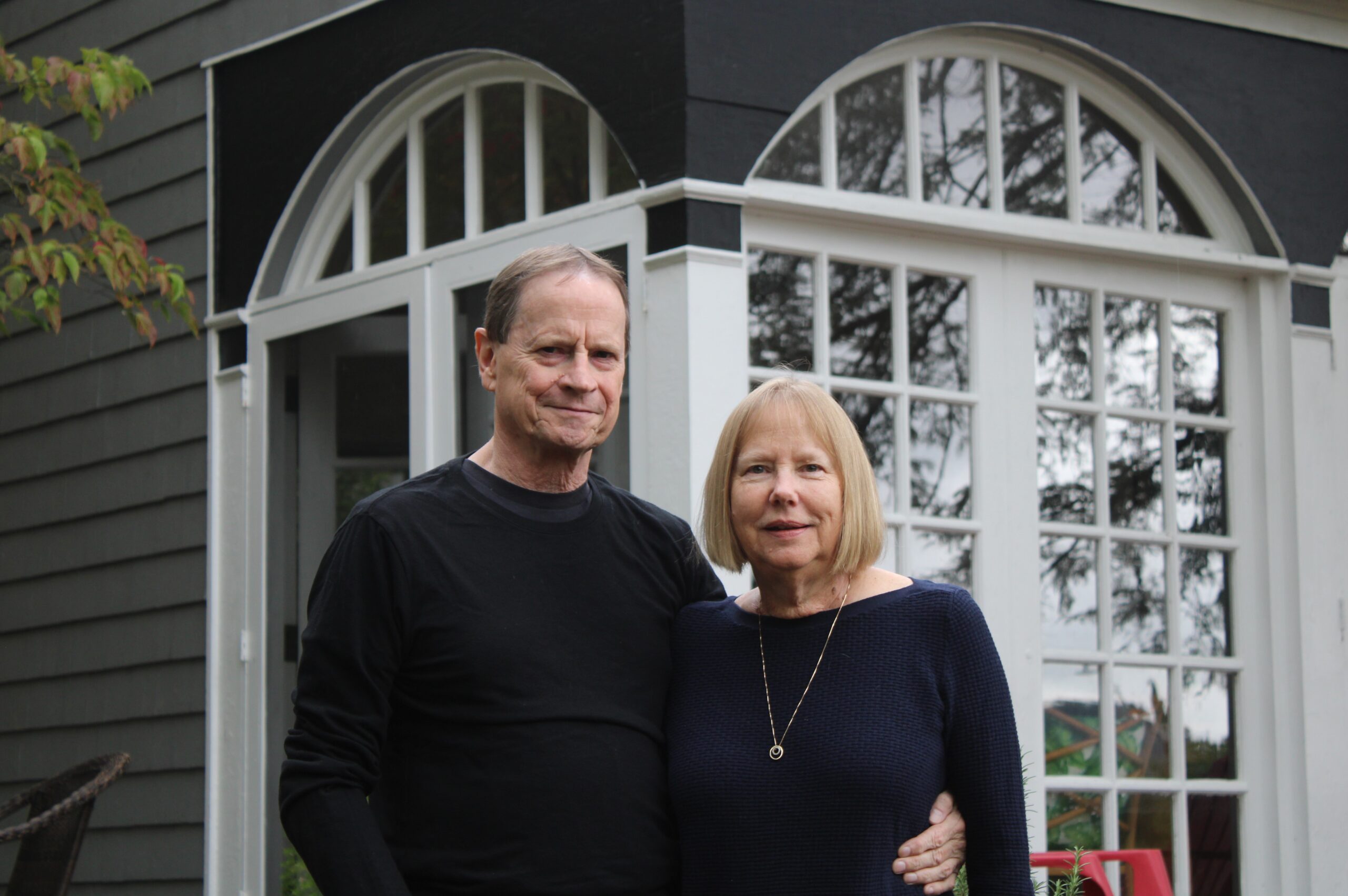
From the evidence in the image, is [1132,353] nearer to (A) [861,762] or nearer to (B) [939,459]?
(B) [939,459]

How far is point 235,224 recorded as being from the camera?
5.52m

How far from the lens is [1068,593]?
4.83 metres

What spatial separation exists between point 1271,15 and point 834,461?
351 cm

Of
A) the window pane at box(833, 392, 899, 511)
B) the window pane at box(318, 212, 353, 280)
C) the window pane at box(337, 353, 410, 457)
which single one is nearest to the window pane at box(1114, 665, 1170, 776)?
the window pane at box(833, 392, 899, 511)

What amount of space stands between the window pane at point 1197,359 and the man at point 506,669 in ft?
10.2

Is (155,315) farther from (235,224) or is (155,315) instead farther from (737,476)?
(737,476)

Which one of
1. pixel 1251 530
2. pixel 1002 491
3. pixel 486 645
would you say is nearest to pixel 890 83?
pixel 1002 491

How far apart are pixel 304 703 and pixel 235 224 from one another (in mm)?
3642

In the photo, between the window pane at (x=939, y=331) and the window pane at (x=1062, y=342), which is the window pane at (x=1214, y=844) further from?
the window pane at (x=939, y=331)

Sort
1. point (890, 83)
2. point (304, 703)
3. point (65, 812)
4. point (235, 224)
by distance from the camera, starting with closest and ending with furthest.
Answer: point (304, 703)
point (65, 812)
point (890, 83)
point (235, 224)

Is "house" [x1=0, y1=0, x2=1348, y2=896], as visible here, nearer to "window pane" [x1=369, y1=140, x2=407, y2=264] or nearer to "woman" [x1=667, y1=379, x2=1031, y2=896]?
"window pane" [x1=369, y1=140, x2=407, y2=264]

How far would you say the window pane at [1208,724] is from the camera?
496 cm

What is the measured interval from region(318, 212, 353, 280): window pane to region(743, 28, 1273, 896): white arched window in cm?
153

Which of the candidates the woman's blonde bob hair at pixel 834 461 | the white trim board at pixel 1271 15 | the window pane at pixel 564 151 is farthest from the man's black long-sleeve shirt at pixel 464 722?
the white trim board at pixel 1271 15
